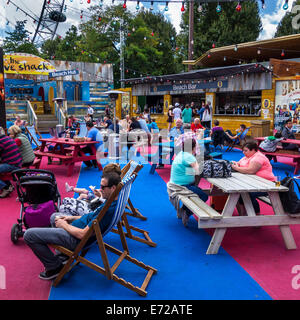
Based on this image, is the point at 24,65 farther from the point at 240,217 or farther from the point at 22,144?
the point at 240,217

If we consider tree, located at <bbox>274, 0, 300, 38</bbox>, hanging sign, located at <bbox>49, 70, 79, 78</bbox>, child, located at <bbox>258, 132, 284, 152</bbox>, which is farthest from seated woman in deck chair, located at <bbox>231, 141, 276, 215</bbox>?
tree, located at <bbox>274, 0, 300, 38</bbox>

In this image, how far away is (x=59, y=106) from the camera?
23.3 m

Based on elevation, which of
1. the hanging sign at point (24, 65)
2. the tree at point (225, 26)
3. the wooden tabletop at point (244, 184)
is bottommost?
the wooden tabletop at point (244, 184)

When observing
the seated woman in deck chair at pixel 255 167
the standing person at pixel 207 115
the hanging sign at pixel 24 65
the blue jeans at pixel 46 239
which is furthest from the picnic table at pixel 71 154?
the hanging sign at pixel 24 65

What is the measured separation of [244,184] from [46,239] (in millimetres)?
2434

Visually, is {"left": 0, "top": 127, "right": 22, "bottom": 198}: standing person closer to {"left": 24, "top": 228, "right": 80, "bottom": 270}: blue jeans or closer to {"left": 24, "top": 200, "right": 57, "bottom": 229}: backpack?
{"left": 24, "top": 200, "right": 57, "bottom": 229}: backpack

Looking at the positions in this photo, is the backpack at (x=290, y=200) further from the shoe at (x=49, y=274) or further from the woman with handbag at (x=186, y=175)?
the shoe at (x=49, y=274)

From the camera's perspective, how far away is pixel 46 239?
305cm

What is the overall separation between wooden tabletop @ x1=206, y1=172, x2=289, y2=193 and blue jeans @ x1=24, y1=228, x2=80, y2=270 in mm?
1839

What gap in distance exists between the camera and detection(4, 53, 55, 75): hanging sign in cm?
2175

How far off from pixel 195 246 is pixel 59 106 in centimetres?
2092

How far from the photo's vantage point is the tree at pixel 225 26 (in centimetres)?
3294
